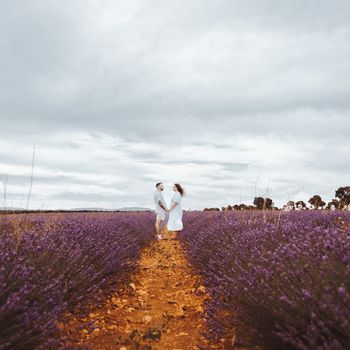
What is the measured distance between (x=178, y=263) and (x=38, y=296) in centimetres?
463

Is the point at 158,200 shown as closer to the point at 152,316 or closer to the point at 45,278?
the point at 152,316

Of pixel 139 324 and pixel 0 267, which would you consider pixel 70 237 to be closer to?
pixel 139 324

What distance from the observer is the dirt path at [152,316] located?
3.32m

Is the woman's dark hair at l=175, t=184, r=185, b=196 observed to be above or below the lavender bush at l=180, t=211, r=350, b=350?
above

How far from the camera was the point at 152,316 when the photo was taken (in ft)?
13.4

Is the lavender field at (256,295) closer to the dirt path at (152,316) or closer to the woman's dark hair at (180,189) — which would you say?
the dirt path at (152,316)

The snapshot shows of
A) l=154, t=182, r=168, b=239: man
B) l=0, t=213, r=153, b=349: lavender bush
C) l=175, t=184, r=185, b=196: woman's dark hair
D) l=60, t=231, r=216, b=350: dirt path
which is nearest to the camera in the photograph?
l=0, t=213, r=153, b=349: lavender bush

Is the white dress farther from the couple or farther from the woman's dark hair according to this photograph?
the woman's dark hair

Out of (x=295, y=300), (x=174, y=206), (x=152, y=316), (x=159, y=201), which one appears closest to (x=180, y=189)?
(x=174, y=206)

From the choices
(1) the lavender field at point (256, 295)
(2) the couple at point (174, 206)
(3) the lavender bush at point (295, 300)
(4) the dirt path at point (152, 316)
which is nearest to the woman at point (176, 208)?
(2) the couple at point (174, 206)

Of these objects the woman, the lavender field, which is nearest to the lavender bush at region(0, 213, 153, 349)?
the lavender field

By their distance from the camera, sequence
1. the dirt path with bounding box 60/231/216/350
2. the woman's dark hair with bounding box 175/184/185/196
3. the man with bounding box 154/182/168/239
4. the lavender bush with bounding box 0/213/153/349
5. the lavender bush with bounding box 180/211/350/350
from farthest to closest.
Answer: the man with bounding box 154/182/168/239, the woman's dark hair with bounding box 175/184/185/196, the dirt path with bounding box 60/231/216/350, the lavender bush with bounding box 0/213/153/349, the lavender bush with bounding box 180/211/350/350

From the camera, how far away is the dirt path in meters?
3.32

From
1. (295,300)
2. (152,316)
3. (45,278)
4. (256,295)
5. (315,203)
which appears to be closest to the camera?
(295,300)
